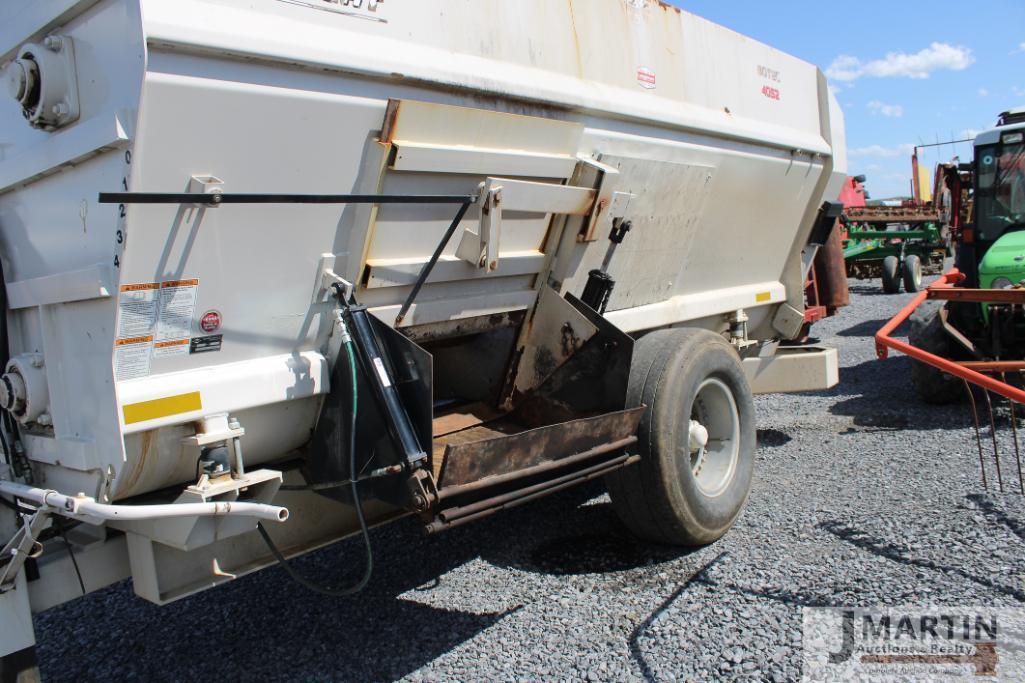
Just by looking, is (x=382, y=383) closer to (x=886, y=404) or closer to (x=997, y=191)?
(x=886, y=404)

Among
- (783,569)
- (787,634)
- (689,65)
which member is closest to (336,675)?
(787,634)

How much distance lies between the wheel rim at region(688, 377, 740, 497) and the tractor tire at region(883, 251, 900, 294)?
43.4 feet

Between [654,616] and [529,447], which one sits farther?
[654,616]

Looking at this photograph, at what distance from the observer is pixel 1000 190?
7820 millimetres

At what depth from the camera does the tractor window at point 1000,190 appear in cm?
771

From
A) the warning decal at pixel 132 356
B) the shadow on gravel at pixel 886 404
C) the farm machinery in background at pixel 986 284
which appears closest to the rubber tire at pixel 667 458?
the warning decal at pixel 132 356

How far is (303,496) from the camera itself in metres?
3.25

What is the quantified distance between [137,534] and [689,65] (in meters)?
3.46

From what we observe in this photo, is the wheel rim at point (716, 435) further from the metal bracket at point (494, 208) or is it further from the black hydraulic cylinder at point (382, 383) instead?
the black hydraulic cylinder at point (382, 383)

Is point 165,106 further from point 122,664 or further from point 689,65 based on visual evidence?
point 689,65

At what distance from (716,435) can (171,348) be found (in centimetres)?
296

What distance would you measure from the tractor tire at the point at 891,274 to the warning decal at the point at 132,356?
1604 cm

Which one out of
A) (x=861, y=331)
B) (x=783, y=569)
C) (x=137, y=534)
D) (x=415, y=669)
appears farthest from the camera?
(x=861, y=331)

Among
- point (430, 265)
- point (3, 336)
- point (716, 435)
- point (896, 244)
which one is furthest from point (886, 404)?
point (896, 244)
